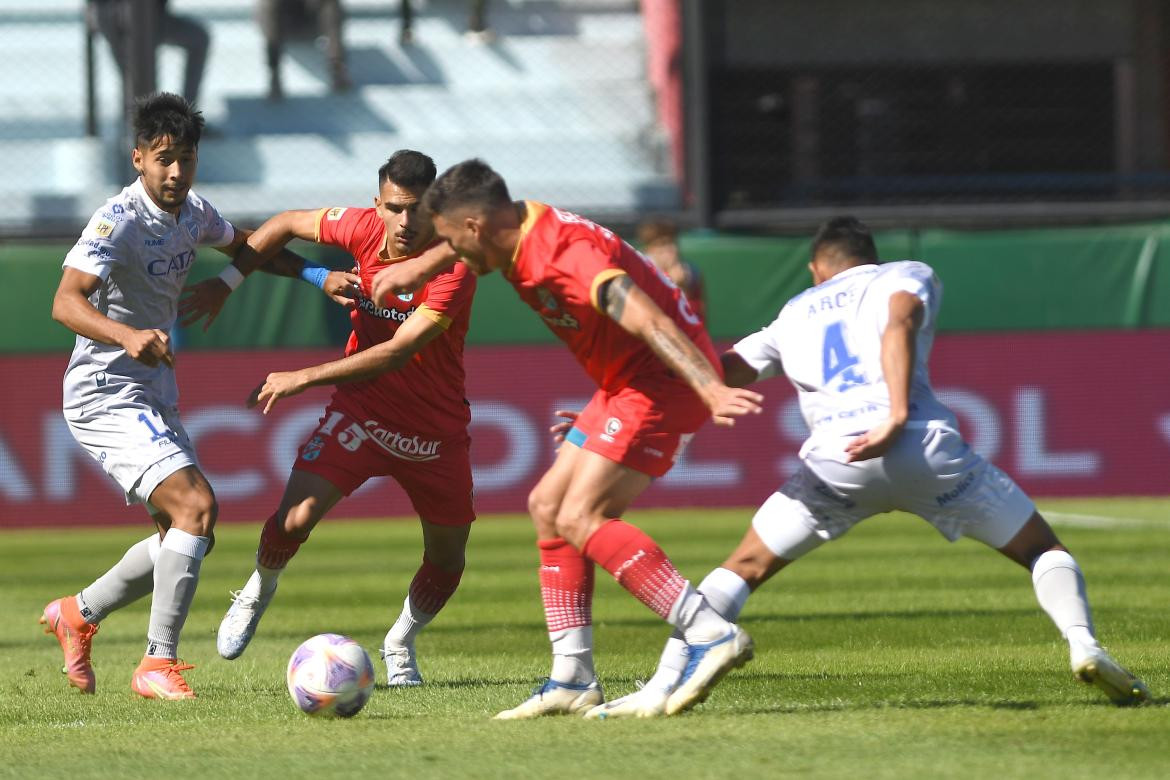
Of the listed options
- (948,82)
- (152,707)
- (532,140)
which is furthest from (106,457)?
(948,82)

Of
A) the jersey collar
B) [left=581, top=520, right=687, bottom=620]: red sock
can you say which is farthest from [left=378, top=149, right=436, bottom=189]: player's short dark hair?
[left=581, top=520, right=687, bottom=620]: red sock

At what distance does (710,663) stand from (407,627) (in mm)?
2138

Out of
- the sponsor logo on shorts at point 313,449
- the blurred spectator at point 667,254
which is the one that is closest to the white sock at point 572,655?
the sponsor logo on shorts at point 313,449

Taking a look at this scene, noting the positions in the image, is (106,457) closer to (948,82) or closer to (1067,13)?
(948,82)

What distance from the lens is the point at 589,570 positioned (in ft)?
18.9

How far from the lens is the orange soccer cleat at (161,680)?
21.5 feet

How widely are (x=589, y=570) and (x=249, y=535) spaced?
1036 centimetres

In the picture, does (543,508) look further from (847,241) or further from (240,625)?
(240,625)

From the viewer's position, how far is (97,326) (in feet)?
21.0

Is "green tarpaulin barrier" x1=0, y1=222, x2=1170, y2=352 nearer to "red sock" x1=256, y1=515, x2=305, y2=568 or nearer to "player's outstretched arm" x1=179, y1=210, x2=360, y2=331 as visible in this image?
"player's outstretched arm" x1=179, y1=210, x2=360, y2=331

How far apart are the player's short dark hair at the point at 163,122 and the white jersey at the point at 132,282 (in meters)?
0.26

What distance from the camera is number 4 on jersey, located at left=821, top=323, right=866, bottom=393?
569 cm

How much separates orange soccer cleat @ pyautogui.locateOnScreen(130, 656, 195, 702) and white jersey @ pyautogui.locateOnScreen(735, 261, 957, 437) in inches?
101

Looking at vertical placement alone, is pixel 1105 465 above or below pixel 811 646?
below
